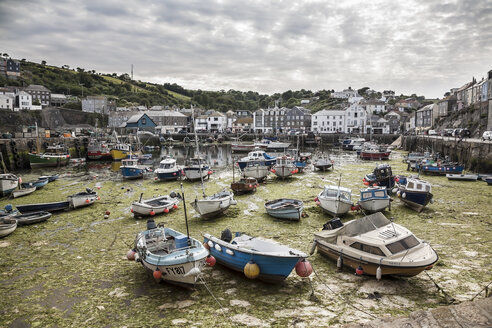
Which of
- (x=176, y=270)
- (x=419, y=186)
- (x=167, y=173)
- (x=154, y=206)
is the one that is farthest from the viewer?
(x=167, y=173)

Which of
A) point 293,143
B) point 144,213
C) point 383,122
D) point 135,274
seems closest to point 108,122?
point 293,143

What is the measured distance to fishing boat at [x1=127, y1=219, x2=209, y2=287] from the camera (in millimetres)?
9023

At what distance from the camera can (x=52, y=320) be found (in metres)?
8.05

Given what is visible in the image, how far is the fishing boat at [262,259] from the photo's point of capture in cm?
916

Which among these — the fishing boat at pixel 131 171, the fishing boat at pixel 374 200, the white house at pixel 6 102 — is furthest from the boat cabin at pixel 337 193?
the white house at pixel 6 102

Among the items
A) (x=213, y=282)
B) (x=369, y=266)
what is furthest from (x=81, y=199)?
(x=369, y=266)

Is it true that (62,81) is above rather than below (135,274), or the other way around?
above

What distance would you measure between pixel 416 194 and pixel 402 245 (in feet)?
28.7

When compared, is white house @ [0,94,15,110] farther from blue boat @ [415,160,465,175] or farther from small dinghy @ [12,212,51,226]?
blue boat @ [415,160,465,175]

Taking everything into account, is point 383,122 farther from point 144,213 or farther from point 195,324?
point 195,324

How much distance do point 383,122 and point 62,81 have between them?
143910mm

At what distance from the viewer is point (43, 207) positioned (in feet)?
59.6

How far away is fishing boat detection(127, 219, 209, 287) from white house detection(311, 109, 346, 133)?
9257 cm

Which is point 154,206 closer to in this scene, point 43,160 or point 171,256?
point 171,256
